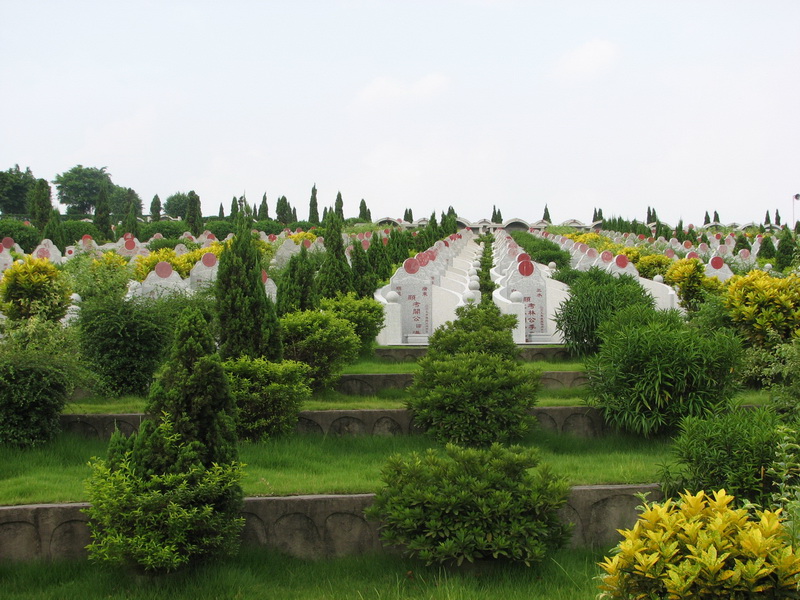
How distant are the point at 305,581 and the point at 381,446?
2.09m

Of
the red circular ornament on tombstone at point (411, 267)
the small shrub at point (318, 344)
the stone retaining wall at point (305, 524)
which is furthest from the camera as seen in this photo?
the red circular ornament on tombstone at point (411, 267)

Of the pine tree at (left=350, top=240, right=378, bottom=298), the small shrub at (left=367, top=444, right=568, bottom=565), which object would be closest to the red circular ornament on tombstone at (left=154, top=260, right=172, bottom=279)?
the pine tree at (left=350, top=240, right=378, bottom=298)

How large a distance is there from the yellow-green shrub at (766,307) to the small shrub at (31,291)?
9.17 meters

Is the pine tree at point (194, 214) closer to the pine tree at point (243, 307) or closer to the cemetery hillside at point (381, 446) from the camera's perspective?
the cemetery hillside at point (381, 446)

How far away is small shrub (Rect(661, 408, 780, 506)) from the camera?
482 cm

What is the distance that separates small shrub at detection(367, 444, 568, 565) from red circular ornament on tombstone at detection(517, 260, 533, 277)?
7515 millimetres

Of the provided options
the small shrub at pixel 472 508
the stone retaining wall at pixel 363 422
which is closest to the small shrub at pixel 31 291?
the stone retaining wall at pixel 363 422

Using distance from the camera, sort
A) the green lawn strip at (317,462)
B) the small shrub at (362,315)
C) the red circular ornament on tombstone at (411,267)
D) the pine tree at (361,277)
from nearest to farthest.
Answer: the green lawn strip at (317,462), the small shrub at (362,315), the red circular ornament on tombstone at (411,267), the pine tree at (361,277)

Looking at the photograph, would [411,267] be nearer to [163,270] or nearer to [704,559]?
[163,270]

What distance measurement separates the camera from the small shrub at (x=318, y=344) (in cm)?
791

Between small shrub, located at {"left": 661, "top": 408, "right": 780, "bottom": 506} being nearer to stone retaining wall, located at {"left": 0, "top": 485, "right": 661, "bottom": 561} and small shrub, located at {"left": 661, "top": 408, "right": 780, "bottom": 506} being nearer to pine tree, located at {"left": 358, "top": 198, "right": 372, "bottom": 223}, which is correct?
stone retaining wall, located at {"left": 0, "top": 485, "right": 661, "bottom": 561}

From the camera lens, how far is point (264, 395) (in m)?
6.54

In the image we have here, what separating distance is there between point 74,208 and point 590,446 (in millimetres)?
70260

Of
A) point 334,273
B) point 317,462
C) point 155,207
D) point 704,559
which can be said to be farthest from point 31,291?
point 155,207
